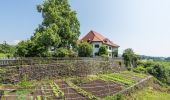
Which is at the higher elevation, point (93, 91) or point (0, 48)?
point (0, 48)

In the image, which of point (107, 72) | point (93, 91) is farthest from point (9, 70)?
point (107, 72)

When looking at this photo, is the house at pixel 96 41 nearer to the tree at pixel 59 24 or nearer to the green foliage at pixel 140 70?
the green foliage at pixel 140 70

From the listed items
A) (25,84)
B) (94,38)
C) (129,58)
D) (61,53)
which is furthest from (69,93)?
(94,38)

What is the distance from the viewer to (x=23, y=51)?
38.5m

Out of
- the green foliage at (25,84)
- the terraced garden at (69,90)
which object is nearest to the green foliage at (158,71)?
the terraced garden at (69,90)

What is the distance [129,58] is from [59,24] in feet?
68.4

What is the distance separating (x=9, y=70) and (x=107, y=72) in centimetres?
1890

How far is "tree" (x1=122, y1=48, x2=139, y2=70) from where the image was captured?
5590 centimetres

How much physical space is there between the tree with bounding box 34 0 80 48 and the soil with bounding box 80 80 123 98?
9.46 meters

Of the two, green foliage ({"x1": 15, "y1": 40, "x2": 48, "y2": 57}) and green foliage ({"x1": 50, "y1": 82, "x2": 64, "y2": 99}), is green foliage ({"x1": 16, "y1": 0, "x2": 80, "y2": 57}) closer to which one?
green foliage ({"x1": 15, "y1": 40, "x2": 48, "y2": 57})

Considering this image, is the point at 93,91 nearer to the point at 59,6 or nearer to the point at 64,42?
the point at 64,42

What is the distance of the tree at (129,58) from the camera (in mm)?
55900

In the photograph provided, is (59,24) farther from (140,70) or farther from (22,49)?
(140,70)

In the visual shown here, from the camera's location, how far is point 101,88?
30.7 m
